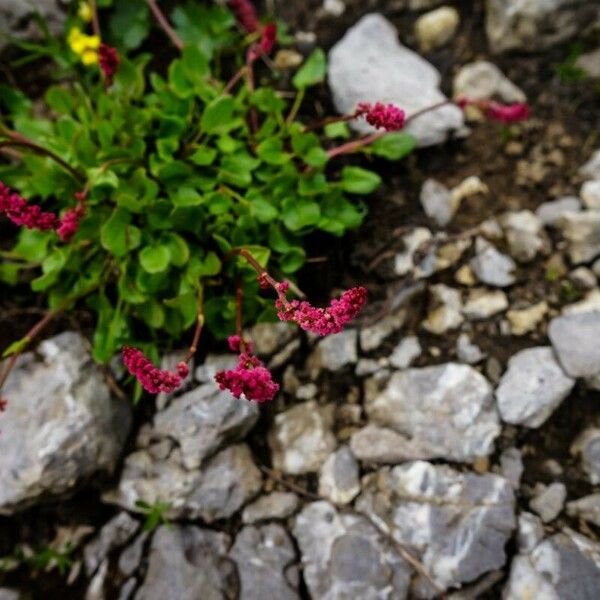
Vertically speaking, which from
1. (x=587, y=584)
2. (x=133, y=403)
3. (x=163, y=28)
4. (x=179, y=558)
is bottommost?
(x=587, y=584)

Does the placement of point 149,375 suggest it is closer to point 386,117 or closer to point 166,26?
point 386,117

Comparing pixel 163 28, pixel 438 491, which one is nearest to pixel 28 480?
pixel 438 491

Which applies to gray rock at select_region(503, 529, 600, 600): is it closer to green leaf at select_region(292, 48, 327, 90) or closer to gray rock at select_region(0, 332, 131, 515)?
gray rock at select_region(0, 332, 131, 515)

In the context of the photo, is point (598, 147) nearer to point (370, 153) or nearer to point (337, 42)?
point (370, 153)

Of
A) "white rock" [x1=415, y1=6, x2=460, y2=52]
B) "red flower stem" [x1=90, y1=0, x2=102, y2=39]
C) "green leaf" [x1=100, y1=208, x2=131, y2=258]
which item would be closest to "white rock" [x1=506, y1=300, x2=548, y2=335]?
"white rock" [x1=415, y1=6, x2=460, y2=52]

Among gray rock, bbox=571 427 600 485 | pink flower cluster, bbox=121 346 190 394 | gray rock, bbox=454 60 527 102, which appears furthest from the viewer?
gray rock, bbox=454 60 527 102

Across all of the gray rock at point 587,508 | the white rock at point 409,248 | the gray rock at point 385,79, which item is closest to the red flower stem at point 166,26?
the gray rock at point 385,79

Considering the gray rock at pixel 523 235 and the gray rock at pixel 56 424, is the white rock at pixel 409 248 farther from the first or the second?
the gray rock at pixel 56 424
